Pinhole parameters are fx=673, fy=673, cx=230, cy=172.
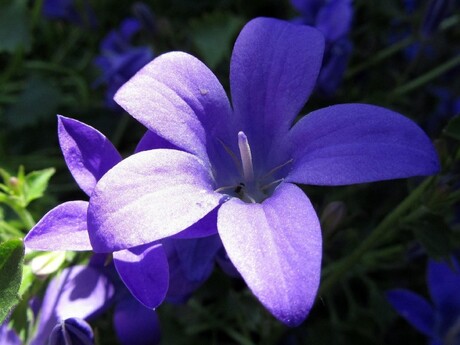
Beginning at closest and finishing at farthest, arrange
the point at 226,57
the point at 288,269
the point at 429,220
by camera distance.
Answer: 1. the point at 288,269
2. the point at 429,220
3. the point at 226,57

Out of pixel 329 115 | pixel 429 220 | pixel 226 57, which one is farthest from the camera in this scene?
pixel 226 57

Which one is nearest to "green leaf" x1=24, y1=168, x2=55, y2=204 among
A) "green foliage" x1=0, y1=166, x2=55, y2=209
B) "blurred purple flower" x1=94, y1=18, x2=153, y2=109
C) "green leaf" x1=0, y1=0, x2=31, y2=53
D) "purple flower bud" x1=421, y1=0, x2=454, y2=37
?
"green foliage" x1=0, y1=166, x2=55, y2=209

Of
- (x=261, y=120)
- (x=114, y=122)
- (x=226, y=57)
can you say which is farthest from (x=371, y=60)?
(x=261, y=120)

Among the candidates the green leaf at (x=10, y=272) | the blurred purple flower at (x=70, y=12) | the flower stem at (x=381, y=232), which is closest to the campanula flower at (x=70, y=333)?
the green leaf at (x=10, y=272)

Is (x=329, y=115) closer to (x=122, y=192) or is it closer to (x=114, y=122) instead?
(x=122, y=192)

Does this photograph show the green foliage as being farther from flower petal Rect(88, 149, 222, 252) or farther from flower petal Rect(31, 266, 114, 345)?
flower petal Rect(88, 149, 222, 252)

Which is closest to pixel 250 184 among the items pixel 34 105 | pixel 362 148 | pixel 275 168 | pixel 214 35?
pixel 275 168
